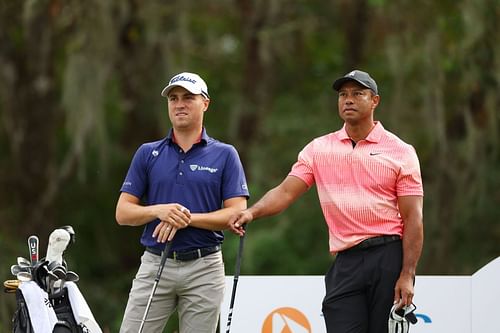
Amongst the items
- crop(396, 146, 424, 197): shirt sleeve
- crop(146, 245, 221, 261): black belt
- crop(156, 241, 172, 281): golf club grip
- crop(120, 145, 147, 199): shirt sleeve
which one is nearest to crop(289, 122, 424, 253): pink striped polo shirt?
crop(396, 146, 424, 197): shirt sleeve

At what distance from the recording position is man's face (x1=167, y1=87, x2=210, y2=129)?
A: 16.5 ft

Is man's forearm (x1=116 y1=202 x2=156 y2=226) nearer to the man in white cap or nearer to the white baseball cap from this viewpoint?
the man in white cap

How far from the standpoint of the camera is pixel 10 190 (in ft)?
42.4

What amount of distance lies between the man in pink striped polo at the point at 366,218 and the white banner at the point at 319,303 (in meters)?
1.04

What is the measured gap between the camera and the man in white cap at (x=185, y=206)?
495 cm

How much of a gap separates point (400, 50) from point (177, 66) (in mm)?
2486

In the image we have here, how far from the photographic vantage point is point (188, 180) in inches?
195

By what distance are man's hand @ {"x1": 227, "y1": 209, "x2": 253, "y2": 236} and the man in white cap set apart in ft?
0.13

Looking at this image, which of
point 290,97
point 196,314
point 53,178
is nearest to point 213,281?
point 196,314

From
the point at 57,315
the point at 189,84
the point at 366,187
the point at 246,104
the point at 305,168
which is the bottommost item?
the point at 57,315

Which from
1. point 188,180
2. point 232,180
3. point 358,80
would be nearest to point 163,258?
point 188,180

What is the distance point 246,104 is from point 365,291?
856 cm

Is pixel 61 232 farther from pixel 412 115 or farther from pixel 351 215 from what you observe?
pixel 412 115

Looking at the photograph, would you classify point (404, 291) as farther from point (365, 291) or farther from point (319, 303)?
point (319, 303)
